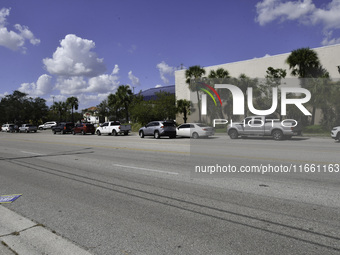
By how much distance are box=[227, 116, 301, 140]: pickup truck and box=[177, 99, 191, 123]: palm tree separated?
826 inches

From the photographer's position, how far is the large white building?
32031 mm

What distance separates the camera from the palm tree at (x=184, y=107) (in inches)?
1752

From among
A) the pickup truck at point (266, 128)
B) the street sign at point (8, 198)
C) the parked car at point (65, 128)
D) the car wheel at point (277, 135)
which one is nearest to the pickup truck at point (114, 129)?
the parked car at point (65, 128)

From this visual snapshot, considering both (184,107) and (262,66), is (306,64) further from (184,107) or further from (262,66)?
(184,107)

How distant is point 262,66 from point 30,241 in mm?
37993

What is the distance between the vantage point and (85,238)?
3.89m

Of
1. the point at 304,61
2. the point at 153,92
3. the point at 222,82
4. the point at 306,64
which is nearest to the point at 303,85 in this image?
the point at 306,64

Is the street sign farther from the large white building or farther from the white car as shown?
the large white building

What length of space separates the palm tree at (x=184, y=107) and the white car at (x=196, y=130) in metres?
17.5

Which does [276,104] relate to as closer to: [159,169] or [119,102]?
[159,169]

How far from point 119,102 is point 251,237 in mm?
55793

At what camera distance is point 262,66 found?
123ft

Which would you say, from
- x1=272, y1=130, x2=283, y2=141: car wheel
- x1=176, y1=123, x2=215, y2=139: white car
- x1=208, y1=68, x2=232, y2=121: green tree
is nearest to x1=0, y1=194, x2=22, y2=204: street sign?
x1=272, y1=130, x2=283, y2=141: car wheel

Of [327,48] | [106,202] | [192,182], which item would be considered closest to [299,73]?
[327,48]
